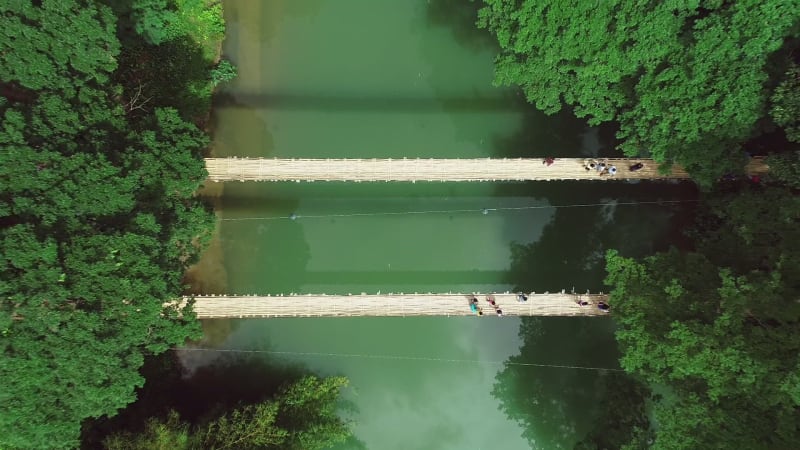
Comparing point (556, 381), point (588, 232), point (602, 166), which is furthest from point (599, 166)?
point (556, 381)

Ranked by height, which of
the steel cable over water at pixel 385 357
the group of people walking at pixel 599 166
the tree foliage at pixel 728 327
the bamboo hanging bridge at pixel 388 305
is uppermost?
the group of people walking at pixel 599 166

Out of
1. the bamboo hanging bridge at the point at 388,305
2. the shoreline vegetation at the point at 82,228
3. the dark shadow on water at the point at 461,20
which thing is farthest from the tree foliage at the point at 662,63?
the shoreline vegetation at the point at 82,228

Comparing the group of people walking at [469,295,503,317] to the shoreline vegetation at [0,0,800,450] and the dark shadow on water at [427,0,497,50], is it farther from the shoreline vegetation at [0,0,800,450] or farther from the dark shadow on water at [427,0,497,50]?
the dark shadow on water at [427,0,497,50]

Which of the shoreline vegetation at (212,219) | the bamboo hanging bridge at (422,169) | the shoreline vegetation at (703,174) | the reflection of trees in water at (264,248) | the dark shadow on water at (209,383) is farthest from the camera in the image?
the reflection of trees in water at (264,248)

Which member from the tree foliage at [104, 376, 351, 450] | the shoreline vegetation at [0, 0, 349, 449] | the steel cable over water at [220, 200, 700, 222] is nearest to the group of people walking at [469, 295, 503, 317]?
the steel cable over water at [220, 200, 700, 222]

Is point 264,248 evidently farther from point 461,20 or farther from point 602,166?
point 602,166

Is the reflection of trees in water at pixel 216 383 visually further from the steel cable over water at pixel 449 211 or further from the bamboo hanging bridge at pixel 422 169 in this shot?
the bamboo hanging bridge at pixel 422 169
